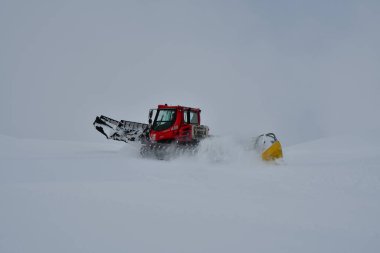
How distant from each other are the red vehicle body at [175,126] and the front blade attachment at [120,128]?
1.15m

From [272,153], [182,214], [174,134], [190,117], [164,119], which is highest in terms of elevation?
[190,117]

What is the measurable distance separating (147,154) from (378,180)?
838 cm

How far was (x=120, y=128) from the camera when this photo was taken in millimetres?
14844

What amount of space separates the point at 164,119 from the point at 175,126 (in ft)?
1.91

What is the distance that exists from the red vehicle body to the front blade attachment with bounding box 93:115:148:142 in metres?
1.15

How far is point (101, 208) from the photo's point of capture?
14.1 feet

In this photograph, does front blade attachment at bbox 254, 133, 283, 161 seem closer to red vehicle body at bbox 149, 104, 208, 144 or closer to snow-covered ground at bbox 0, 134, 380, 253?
red vehicle body at bbox 149, 104, 208, 144

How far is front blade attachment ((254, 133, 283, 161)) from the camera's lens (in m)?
11.1

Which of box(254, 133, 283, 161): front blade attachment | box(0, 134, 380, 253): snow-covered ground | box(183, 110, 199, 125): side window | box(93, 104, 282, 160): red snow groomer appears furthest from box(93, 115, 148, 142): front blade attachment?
box(0, 134, 380, 253): snow-covered ground

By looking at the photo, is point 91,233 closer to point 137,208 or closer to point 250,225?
point 137,208

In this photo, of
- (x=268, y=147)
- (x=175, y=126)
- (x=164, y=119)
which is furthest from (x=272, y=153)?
(x=164, y=119)

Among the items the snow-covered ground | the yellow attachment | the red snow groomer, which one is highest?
the red snow groomer

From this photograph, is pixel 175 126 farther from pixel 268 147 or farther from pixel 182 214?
pixel 182 214

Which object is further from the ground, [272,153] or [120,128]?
[120,128]
